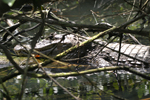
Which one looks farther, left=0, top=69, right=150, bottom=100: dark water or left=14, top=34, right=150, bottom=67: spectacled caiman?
left=14, top=34, right=150, bottom=67: spectacled caiman

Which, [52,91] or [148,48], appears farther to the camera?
[148,48]

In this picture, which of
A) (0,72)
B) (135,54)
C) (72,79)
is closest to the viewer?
(72,79)

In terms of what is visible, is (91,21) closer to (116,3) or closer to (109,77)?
(116,3)

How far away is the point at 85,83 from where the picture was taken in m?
1.98

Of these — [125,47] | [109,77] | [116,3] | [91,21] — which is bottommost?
[109,77]

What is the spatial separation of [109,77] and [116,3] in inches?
219

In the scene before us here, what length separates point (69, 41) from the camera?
3.86m

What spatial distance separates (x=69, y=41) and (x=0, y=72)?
1755 millimetres

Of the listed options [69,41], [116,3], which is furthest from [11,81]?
[116,3]

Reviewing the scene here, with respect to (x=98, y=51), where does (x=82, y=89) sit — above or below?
below

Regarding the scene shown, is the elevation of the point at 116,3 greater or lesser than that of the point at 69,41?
greater

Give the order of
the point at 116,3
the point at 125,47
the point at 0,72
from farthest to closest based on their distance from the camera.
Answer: the point at 116,3
the point at 125,47
the point at 0,72

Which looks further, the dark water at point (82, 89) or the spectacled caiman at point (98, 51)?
the spectacled caiman at point (98, 51)

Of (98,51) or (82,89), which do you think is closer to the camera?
(82,89)
